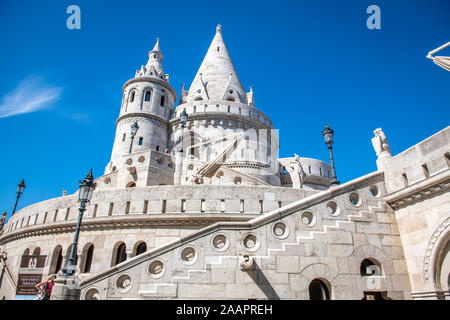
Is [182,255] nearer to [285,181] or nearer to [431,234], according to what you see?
[431,234]

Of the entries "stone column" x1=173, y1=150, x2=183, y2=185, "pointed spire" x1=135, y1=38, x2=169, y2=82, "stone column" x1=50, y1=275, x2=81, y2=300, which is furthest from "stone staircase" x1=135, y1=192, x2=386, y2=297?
"pointed spire" x1=135, y1=38, x2=169, y2=82

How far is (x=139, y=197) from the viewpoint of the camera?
1127 centimetres

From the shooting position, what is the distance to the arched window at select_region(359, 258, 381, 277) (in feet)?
22.7

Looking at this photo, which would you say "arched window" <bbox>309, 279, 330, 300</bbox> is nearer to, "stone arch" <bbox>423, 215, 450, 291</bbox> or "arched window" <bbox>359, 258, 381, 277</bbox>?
"arched window" <bbox>359, 258, 381, 277</bbox>

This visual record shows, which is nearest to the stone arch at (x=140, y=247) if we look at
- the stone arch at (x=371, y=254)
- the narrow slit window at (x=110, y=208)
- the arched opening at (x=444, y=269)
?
the narrow slit window at (x=110, y=208)

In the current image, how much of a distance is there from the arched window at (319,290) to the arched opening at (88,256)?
26.4 ft

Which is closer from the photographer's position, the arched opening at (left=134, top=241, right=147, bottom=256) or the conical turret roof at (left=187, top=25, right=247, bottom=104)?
the arched opening at (left=134, top=241, right=147, bottom=256)

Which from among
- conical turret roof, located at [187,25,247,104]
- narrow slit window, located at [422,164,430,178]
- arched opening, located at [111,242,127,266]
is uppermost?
conical turret roof, located at [187,25,247,104]

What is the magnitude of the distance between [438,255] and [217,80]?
96.0 feet

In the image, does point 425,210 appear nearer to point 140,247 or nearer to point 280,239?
point 280,239

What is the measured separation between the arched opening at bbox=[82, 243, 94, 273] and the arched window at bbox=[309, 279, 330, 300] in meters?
8.06

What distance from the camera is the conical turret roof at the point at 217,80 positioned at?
31609 millimetres

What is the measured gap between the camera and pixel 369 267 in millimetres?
7020

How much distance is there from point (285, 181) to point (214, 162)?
1193 cm
